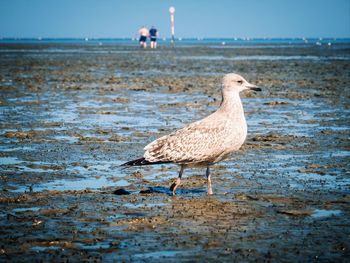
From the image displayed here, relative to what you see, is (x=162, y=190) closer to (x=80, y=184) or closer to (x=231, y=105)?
(x=80, y=184)

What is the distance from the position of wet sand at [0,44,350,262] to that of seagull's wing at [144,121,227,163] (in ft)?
1.51

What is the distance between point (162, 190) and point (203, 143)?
90 centimetres

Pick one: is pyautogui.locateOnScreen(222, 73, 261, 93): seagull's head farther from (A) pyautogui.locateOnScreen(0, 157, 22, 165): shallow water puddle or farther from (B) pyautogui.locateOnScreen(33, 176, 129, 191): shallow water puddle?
(A) pyautogui.locateOnScreen(0, 157, 22, 165): shallow water puddle

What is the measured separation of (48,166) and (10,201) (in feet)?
6.89

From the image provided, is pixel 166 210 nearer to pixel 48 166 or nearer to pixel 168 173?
pixel 168 173

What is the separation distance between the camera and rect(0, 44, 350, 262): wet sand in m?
5.96

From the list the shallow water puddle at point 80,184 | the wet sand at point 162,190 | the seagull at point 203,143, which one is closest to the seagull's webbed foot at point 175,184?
the seagull at point 203,143

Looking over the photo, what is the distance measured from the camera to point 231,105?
812cm

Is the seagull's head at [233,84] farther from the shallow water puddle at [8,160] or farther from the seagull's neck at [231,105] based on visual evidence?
the shallow water puddle at [8,160]

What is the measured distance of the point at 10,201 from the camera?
7.61 m

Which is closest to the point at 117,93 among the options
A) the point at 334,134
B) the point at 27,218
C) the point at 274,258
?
the point at 334,134

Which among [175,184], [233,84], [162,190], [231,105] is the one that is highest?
[233,84]

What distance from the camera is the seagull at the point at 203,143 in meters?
7.86

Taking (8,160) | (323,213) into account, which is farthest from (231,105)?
(8,160)
